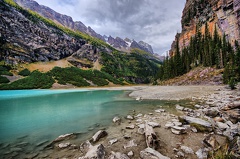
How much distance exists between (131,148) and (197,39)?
81323 mm

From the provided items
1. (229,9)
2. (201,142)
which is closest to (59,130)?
(201,142)

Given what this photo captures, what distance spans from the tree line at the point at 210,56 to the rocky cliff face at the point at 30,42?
98.5 m

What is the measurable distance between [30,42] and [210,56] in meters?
127

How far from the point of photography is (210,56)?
166ft

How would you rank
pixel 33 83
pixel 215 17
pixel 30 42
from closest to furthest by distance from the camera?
1. pixel 215 17
2. pixel 33 83
3. pixel 30 42

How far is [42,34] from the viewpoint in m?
123

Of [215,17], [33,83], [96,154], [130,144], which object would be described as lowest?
[130,144]

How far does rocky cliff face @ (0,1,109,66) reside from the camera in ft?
306

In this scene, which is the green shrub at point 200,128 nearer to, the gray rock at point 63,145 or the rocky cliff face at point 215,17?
the gray rock at point 63,145

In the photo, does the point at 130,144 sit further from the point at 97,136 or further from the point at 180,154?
the point at 180,154

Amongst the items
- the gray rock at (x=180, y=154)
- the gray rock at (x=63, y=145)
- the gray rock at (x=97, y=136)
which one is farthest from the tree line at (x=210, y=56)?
the gray rock at (x=63, y=145)

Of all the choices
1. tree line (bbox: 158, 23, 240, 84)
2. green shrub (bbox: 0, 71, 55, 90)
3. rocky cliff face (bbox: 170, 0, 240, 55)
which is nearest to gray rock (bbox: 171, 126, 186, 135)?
tree line (bbox: 158, 23, 240, 84)

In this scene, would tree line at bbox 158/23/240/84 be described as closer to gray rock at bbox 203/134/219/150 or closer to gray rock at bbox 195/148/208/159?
gray rock at bbox 203/134/219/150

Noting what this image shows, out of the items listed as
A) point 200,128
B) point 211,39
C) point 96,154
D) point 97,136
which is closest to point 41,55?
point 211,39
